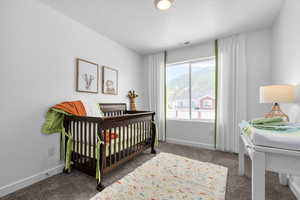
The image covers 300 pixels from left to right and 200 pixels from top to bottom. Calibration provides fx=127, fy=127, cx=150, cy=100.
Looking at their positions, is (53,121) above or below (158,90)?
below

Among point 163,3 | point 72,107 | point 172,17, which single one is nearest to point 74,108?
point 72,107

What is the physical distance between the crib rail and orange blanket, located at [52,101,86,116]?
0.09 metres

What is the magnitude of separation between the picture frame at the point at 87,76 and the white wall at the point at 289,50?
2748mm

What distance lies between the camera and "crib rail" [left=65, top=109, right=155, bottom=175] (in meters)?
1.53

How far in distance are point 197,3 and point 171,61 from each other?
1.61m

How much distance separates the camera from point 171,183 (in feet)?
5.10

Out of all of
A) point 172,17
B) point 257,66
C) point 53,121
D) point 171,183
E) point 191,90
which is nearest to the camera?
point 171,183

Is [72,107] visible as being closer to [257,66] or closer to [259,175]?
[259,175]

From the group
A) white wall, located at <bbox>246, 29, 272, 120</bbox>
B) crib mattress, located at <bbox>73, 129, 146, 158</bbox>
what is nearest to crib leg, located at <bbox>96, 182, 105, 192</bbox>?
crib mattress, located at <bbox>73, 129, 146, 158</bbox>

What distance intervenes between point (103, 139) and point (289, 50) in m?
2.50

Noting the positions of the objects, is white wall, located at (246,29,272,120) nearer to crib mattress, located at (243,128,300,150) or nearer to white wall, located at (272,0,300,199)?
white wall, located at (272,0,300,199)

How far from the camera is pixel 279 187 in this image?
149 cm

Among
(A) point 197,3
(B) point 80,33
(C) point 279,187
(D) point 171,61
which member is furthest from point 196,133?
(B) point 80,33

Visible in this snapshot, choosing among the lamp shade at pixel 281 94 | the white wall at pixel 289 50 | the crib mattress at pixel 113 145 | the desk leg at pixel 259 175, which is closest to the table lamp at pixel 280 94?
the lamp shade at pixel 281 94
